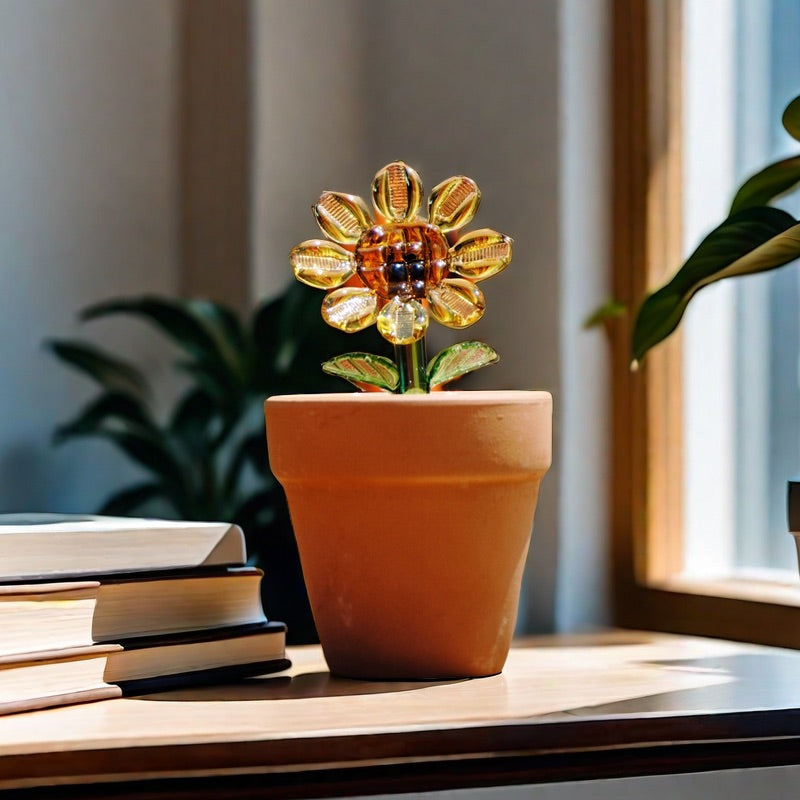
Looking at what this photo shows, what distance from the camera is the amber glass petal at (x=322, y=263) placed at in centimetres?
76

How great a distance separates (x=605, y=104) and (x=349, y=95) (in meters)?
0.65

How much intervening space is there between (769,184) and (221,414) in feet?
3.91

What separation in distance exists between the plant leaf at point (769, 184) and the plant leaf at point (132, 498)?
1.25 meters

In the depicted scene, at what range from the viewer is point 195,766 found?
1.79 ft

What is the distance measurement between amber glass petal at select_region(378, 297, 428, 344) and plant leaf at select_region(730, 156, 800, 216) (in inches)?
10.1

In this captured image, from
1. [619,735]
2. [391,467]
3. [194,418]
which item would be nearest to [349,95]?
[194,418]

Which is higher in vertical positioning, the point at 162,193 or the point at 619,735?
the point at 162,193

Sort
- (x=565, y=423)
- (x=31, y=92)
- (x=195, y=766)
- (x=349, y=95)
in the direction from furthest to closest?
(x=31, y=92), (x=349, y=95), (x=565, y=423), (x=195, y=766)

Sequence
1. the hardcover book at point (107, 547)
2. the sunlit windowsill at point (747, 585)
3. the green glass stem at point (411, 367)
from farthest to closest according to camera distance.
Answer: the sunlit windowsill at point (747, 585)
the green glass stem at point (411, 367)
the hardcover book at point (107, 547)

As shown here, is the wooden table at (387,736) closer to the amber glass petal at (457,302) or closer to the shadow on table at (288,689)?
the shadow on table at (288,689)

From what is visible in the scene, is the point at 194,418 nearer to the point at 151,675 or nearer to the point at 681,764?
the point at 151,675

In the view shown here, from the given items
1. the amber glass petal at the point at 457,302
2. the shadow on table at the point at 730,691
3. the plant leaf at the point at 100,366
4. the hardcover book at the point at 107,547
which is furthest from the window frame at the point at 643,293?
the plant leaf at the point at 100,366

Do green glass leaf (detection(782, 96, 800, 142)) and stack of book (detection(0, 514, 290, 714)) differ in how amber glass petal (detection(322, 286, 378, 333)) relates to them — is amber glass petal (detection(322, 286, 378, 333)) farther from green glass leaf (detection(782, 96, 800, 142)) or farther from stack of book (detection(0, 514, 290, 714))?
green glass leaf (detection(782, 96, 800, 142))

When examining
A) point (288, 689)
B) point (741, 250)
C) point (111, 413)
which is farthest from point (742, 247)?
point (111, 413)
